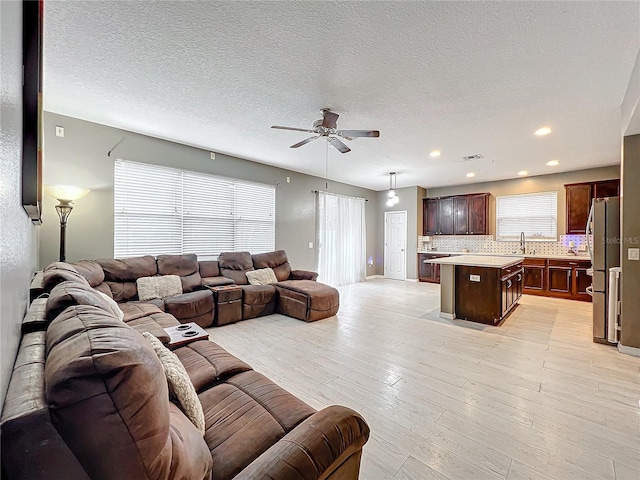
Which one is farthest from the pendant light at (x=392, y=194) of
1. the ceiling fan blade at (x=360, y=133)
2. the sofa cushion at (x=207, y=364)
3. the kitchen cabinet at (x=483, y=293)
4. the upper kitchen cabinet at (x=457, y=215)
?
the sofa cushion at (x=207, y=364)

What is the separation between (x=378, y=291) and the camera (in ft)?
21.9

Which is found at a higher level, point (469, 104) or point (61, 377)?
point (469, 104)

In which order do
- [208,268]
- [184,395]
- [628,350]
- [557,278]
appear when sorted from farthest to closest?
[557,278]
[208,268]
[628,350]
[184,395]

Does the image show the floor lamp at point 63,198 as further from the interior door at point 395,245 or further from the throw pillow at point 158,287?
the interior door at point 395,245

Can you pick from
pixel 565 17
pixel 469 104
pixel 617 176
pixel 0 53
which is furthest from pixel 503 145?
pixel 0 53

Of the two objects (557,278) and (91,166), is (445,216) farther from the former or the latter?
(91,166)

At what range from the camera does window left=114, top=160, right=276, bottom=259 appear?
Answer: 13.5ft

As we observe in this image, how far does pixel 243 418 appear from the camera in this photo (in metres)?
1.31

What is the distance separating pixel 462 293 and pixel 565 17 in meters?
3.41

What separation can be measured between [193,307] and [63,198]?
6.40 ft

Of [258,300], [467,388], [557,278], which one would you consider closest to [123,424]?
[467,388]

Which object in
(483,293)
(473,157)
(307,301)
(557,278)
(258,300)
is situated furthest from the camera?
(557,278)

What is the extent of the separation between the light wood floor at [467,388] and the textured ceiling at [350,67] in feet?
8.98

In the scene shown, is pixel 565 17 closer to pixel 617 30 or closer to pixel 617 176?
pixel 617 30
